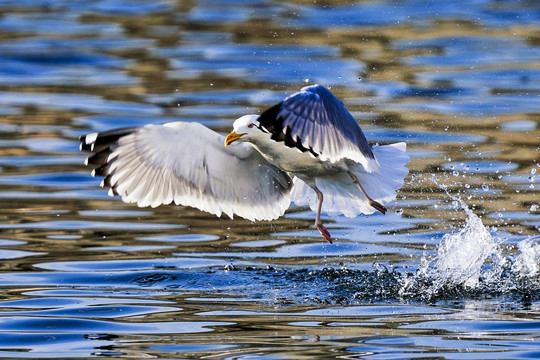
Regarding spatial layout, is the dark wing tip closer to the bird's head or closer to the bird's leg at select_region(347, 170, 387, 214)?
the bird's head

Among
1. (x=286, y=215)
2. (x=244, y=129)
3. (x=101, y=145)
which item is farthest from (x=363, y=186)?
(x=286, y=215)

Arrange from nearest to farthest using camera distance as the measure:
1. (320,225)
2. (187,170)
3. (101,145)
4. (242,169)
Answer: (101,145) → (320,225) → (187,170) → (242,169)

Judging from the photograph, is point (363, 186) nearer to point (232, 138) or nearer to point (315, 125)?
point (232, 138)

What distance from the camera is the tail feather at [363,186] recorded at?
7.61m

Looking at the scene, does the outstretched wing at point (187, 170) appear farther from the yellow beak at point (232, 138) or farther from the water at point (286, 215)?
the water at point (286, 215)

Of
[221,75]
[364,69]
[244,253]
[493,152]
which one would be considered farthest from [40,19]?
[244,253]

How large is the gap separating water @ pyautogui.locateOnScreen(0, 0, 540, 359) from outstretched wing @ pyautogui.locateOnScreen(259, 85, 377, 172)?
0.97 metres

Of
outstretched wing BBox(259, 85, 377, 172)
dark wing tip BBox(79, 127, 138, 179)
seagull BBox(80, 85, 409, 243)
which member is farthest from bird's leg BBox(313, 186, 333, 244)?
dark wing tip BBox(79, 127, 138, 179)

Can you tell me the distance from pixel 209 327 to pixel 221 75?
9457 millimetres

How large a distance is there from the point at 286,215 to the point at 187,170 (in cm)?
218

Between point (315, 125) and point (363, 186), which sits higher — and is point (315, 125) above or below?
above

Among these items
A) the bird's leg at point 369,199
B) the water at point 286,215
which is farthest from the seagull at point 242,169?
the water at point 286,215

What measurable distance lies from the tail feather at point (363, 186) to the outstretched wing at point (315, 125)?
74 cm

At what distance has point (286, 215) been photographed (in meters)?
9.70
